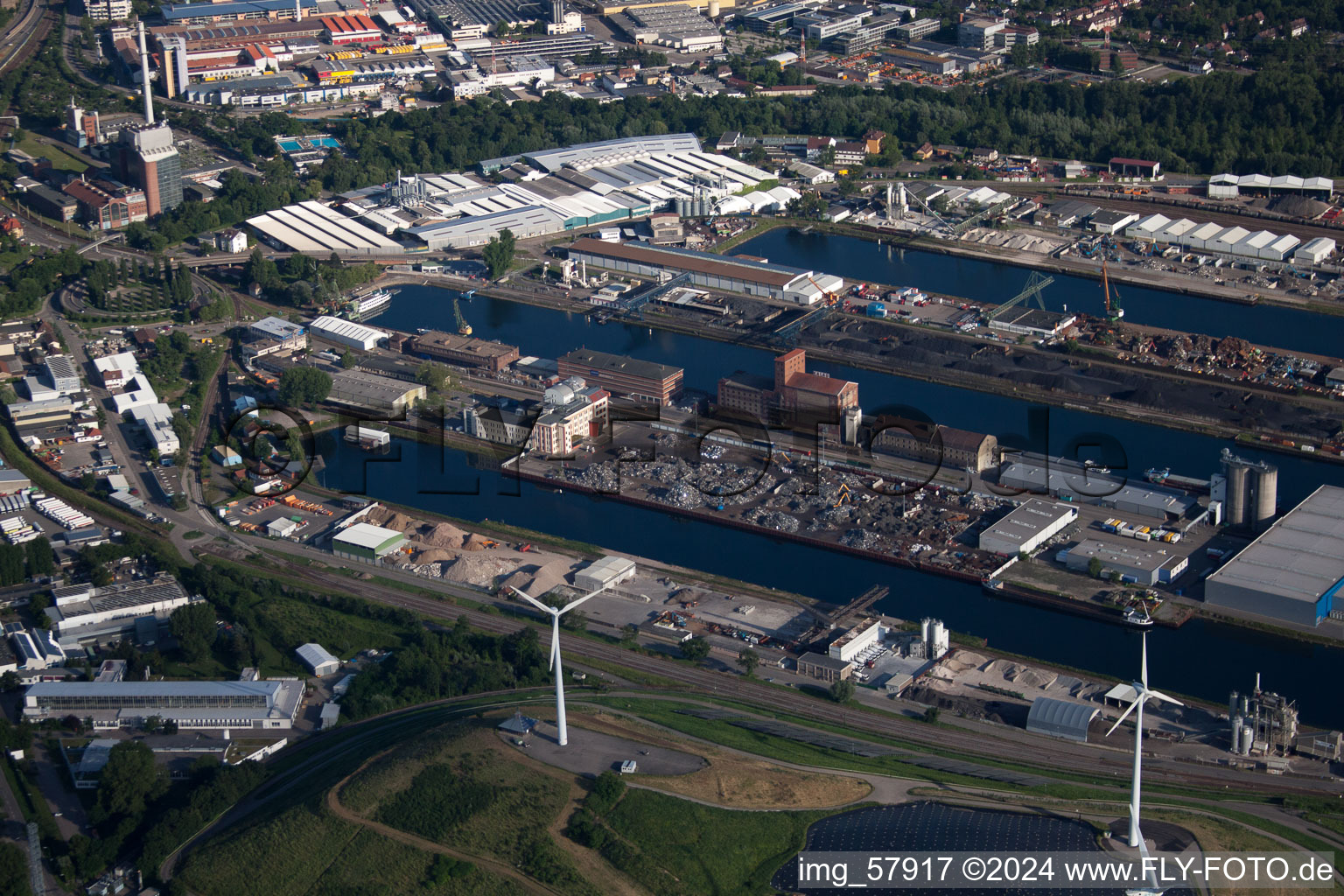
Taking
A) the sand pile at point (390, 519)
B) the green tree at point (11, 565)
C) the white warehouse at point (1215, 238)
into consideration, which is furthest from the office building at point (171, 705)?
the white warehouse at point (1215, 238)

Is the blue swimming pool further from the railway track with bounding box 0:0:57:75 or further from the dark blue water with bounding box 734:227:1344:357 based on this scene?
the dark blue water with bounding box 734:227:1344:357

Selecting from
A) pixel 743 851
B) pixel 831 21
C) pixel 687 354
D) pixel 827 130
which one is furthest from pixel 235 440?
pixel 831 21

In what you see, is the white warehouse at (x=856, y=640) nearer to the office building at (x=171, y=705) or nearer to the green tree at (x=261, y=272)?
the office building at (x=171, y=705)

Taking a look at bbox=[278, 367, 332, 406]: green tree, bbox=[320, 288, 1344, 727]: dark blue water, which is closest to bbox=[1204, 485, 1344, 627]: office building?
bbox=[320, 288, 1344, 727]: dark blue water

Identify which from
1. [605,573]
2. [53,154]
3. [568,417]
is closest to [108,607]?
[605,573]

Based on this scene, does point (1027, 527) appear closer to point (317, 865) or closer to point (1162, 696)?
point (1162, 696)

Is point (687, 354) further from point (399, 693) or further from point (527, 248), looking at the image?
point (399, 693)
